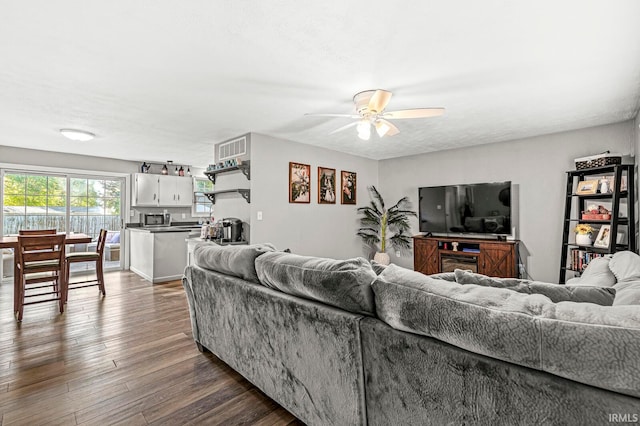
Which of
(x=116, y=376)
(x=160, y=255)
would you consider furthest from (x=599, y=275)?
(x=160, y=255)

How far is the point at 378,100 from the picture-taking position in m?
2.66

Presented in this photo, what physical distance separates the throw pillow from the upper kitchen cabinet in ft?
23.0

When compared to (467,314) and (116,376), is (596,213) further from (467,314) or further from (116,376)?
(116,376)

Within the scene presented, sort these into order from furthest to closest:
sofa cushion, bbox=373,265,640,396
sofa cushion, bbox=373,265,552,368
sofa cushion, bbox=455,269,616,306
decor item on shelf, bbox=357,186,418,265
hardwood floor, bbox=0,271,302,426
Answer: decor item on shelf, bbox=357,186,418,265 → hardwood floor, bbox=0,271,302,426 → sofa cushion, bbox=455,269,616,306 → sofa cushion, bbox=373,265,552,368 → sofa cushion, bbox=373,265,640,396

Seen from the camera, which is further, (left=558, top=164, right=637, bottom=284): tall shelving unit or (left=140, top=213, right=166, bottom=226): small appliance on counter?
(left=140, top=213, right=166, bottom=226): small appliance on counter

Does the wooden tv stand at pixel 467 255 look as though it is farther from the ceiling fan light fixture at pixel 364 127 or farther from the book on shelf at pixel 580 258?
the ceiling fan light fixture at pixel 364 127

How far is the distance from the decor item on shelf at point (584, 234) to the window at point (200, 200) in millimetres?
6744

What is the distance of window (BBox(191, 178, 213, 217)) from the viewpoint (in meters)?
7.16

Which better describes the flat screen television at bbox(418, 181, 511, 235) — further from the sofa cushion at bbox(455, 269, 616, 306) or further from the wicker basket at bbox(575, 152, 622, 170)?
the sofa cushion at bbox(455, 269, 616, 306)

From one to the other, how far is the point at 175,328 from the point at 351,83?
2.97 m

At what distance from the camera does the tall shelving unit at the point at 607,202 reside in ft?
11.3

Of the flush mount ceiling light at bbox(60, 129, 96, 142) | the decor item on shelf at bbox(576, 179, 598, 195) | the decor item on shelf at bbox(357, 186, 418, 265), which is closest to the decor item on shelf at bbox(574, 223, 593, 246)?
the decor item on shelf at bbox(576, 179, 598, 195)

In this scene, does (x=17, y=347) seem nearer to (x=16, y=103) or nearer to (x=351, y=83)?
(x=16, y=103)

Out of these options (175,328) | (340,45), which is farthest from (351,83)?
(175,328)
